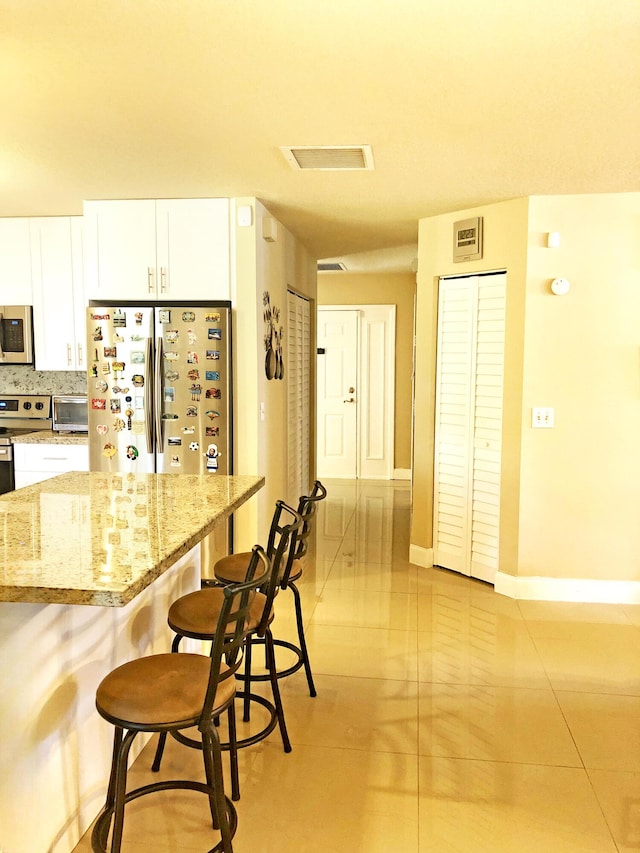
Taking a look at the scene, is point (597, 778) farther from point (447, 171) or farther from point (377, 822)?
point (447, 171)

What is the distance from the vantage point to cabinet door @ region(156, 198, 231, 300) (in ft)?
13.8

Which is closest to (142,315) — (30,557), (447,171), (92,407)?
(92,407)

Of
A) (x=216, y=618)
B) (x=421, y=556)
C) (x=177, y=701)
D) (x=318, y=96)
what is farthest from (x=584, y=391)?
(x=177, y=701)

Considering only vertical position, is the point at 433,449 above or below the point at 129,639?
above

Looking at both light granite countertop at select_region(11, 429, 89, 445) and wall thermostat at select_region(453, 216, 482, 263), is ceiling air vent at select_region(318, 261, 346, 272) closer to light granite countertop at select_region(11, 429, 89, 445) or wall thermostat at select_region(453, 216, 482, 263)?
wall thermostat at select_region(453, 216, 482, 263)

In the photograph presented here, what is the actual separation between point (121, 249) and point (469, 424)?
2.48 metres

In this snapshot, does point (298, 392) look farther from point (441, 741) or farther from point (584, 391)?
point (441, 741)

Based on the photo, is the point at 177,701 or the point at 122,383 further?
the point at 122,383

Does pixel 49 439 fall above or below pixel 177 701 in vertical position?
above

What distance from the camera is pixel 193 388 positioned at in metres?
4.18

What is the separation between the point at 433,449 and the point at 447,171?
1.97 metres

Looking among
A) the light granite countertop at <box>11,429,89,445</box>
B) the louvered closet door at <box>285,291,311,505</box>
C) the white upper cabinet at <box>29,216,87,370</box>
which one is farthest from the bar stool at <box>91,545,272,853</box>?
the louvered closet door at <box>285,291,311,505</box>

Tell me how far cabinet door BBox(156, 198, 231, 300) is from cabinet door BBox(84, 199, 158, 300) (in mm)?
71

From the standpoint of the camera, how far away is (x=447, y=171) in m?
3.57
